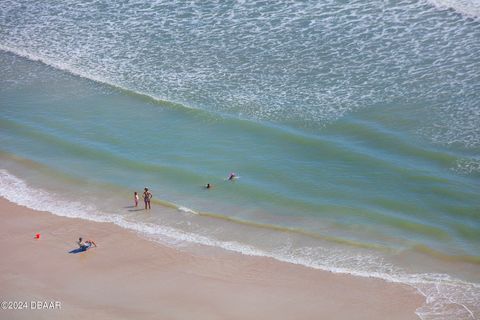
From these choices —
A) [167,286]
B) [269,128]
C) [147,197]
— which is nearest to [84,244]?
[147,197]

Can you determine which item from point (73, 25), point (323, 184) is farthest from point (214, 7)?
point (323, 184)

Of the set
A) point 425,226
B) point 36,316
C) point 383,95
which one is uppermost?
point 383,95

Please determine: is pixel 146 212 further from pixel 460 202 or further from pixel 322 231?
pixel 460 202

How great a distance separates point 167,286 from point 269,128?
39.5ft

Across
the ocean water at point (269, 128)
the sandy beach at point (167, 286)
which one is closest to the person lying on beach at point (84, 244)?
the sandy beach at point (167, 286)

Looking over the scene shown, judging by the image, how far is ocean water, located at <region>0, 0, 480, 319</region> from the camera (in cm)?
2845

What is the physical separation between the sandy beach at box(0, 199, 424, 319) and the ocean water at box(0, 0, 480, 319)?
2.82 feet

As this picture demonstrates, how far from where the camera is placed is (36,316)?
24.8 metres

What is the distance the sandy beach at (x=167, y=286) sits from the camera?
2453cm

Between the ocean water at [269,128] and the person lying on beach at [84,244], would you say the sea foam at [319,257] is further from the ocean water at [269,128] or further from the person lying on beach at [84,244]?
the person lying on beach at [84,244]

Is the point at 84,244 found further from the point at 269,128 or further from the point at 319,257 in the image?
the point at 269,128

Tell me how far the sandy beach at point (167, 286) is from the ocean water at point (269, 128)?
0.86 metres

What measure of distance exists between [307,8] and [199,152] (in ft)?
52.7

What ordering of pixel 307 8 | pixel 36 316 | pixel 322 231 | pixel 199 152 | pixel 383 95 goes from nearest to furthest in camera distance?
pixel 36 316 → pixel 322 231 → pixel 199 152 → pixel 383 95 → pixel 307 8
